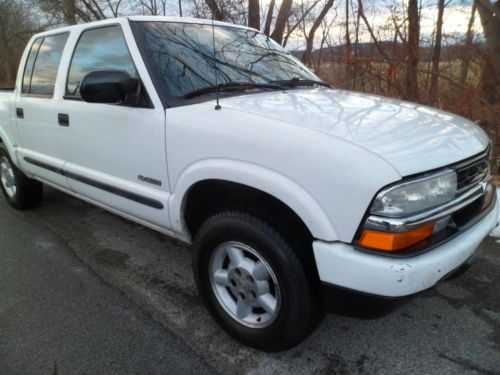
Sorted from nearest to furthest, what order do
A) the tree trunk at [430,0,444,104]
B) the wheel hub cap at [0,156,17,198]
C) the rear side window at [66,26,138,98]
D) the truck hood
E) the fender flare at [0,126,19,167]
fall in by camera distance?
the truck hood → the rear side window at [66,26,138,98] → the fender flare at [0,126,19,167] → the wheel hub cap at [0,156,17,198] → the tree trunk at [430,0,444,104]

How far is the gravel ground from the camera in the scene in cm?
212

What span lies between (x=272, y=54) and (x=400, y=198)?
1959 mm

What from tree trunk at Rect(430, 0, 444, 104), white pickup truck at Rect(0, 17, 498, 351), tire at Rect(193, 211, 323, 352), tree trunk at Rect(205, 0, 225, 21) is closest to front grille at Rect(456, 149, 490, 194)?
white pickup truck at Rect(0, 17, 498, 351)

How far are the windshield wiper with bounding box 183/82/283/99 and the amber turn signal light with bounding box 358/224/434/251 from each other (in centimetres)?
132

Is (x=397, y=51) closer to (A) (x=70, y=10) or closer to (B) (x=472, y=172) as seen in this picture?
(B) (x=472, y=172)

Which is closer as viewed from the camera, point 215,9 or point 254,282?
point 254,282

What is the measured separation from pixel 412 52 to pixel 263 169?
5841mm

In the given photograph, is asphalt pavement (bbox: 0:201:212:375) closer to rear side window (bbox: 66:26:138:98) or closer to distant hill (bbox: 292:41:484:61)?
rear side window (bbox: 66:26:138:98)

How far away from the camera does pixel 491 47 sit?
20.5 ft

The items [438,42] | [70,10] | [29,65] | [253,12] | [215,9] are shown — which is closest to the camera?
[29,65]

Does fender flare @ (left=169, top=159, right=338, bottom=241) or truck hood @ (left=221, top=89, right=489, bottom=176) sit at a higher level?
truck hood @ (left=221, top=89, right=489, bottom=176)

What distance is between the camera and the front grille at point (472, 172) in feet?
6.25

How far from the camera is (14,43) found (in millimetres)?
26422

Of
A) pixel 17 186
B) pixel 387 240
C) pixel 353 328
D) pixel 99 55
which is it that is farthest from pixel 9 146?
pixel 387 240
